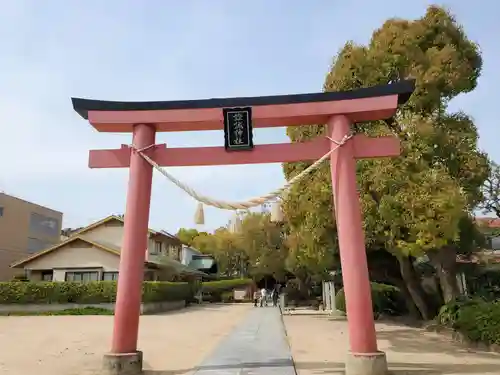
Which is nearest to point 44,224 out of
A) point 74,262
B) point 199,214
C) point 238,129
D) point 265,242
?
point 74,262

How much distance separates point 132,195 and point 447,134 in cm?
930

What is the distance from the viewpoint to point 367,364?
285 inches

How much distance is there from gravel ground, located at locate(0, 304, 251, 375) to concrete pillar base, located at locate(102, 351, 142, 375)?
0.56 m

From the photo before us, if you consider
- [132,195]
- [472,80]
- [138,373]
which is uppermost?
[472,80]

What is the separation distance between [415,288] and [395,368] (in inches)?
381

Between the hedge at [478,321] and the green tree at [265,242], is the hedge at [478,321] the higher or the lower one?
the lower one

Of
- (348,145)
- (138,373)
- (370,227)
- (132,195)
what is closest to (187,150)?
(132,195)

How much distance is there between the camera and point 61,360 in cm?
986

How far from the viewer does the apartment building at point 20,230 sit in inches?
1294

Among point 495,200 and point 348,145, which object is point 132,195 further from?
point 495,200

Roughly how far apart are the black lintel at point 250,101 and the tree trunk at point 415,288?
9985 millimetres

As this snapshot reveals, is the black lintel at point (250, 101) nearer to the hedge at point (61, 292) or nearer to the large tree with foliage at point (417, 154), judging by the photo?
the large tree with foliage at point (417, 154)

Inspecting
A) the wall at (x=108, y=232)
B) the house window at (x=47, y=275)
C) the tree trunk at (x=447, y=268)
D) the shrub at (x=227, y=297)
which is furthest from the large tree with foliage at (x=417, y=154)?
the shrub at (x=227, y=297)

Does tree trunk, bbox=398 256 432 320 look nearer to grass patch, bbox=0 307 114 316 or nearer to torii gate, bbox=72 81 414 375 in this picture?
torii gate, bbox=72 81 414 375
